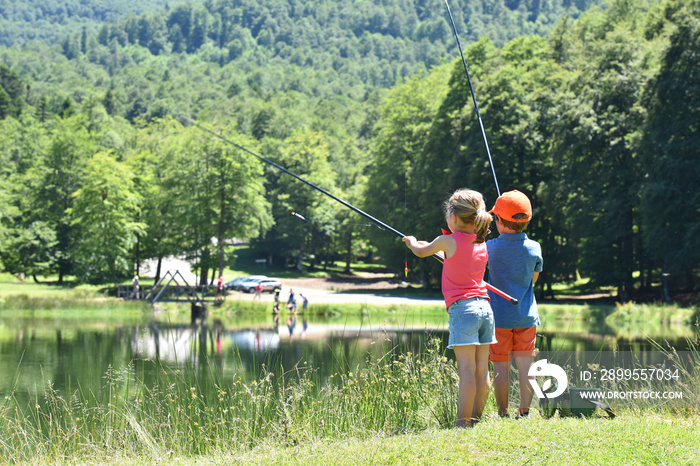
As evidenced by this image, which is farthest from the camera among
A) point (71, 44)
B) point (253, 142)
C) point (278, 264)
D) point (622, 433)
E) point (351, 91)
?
point (71, 44)

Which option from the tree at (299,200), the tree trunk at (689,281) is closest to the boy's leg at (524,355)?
the tree trunk at (689,281)

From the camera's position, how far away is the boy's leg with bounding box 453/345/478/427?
480 centimetres

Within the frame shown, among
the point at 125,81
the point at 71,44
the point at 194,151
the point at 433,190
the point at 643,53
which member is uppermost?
the point at 71,44

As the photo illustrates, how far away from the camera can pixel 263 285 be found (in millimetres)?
41469

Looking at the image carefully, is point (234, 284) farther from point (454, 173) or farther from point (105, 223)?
point (454, 173)

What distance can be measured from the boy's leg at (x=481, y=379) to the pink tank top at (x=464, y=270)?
419mm

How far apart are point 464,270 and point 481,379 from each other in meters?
0.84

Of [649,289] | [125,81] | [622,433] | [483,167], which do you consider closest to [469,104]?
[483,167]

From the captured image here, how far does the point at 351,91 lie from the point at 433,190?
116388 millimetres

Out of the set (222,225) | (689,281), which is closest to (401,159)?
(222,225)

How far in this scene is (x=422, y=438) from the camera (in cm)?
464

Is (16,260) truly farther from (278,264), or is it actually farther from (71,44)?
(71,44)

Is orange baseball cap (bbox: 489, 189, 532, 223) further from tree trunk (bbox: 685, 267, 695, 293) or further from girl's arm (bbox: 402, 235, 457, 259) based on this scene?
tree trunk (bbox: 685, 267, 695, 293)

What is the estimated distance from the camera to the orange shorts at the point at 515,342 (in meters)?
5.20
